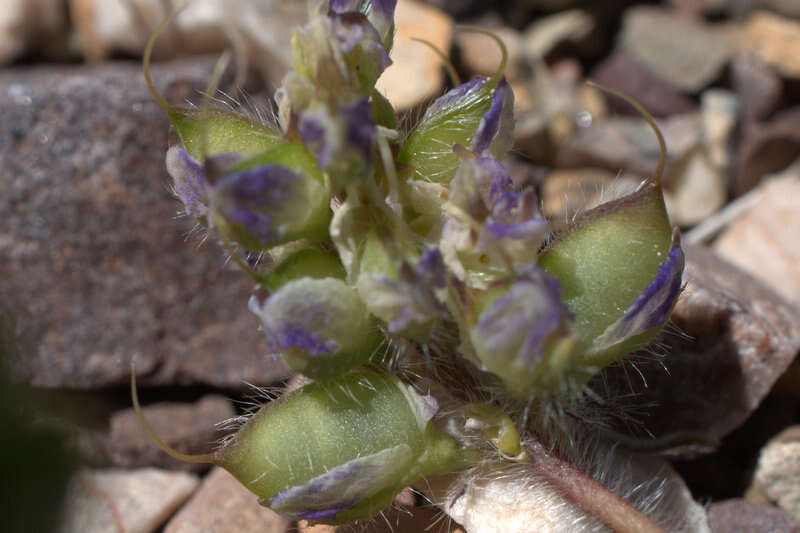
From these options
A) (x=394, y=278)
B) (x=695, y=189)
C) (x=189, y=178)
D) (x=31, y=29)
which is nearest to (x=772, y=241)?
(x=695, y=189)

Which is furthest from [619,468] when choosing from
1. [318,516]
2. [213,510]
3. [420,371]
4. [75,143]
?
[75,143]

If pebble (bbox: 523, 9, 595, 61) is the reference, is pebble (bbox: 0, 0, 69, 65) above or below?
above

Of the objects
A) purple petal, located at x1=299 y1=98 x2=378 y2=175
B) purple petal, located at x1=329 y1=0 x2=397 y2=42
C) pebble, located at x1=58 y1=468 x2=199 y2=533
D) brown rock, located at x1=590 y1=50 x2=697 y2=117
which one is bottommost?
pebble, located at x1=58 y1=468 x2=199 y2=533

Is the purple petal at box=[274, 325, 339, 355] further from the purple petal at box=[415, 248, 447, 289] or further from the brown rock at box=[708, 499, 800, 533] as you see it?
the brown rock at box=[708, 499, 800, 533]

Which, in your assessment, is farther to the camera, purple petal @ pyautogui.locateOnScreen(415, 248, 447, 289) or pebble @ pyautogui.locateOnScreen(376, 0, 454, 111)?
pebble @ pyautogui.locateOnScreen(376, 0, 454, 111)

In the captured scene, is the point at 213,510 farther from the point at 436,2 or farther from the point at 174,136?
the point at 436,2

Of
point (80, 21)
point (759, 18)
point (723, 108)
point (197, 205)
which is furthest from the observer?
point (759, 18)

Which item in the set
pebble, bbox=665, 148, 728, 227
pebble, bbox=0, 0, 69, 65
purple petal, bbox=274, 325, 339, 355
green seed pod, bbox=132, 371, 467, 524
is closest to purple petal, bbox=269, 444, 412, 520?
green seed pod, bbox=132, 371, 467, 524
